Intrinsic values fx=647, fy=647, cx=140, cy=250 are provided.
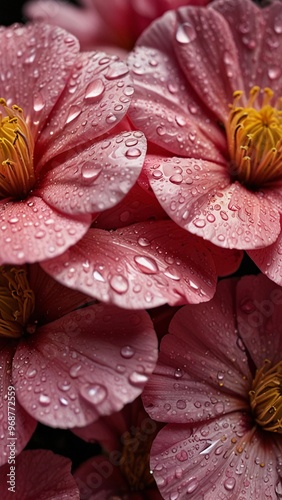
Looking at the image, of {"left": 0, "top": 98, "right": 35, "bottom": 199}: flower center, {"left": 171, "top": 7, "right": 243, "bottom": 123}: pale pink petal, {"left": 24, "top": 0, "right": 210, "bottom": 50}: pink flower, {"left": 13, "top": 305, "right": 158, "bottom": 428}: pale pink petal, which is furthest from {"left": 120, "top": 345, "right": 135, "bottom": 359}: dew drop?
{"left": 24, "top": 0, "right": 210, "bottom": 50}: pink flower

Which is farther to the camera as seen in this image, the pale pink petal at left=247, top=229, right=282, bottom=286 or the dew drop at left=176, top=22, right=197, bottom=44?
the dew drop at left=176, top=22, right=197, bottom=44

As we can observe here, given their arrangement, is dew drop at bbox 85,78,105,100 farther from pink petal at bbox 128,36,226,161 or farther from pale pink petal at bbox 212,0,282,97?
pale pink petal at bbox 212,0,282,97

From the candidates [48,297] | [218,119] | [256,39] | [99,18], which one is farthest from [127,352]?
[99,18]

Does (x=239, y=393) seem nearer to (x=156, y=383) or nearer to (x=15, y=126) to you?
(x=156, y=383)

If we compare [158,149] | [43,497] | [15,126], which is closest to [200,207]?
[158,149]

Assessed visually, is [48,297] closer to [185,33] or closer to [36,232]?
[36,232]

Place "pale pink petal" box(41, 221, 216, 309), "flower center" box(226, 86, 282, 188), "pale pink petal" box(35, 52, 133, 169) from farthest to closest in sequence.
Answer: "flower center" box(226, 86, 282, 188)
"pale pink petal" box(35, 52, 133, 169)
"pale pink petal" box(41, 221, 216, 309)

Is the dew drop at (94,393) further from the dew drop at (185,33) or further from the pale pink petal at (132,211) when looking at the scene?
the dew drop at (185,33)

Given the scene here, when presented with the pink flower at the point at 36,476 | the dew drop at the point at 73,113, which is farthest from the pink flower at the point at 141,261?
the pink flower at the point at 36,476
